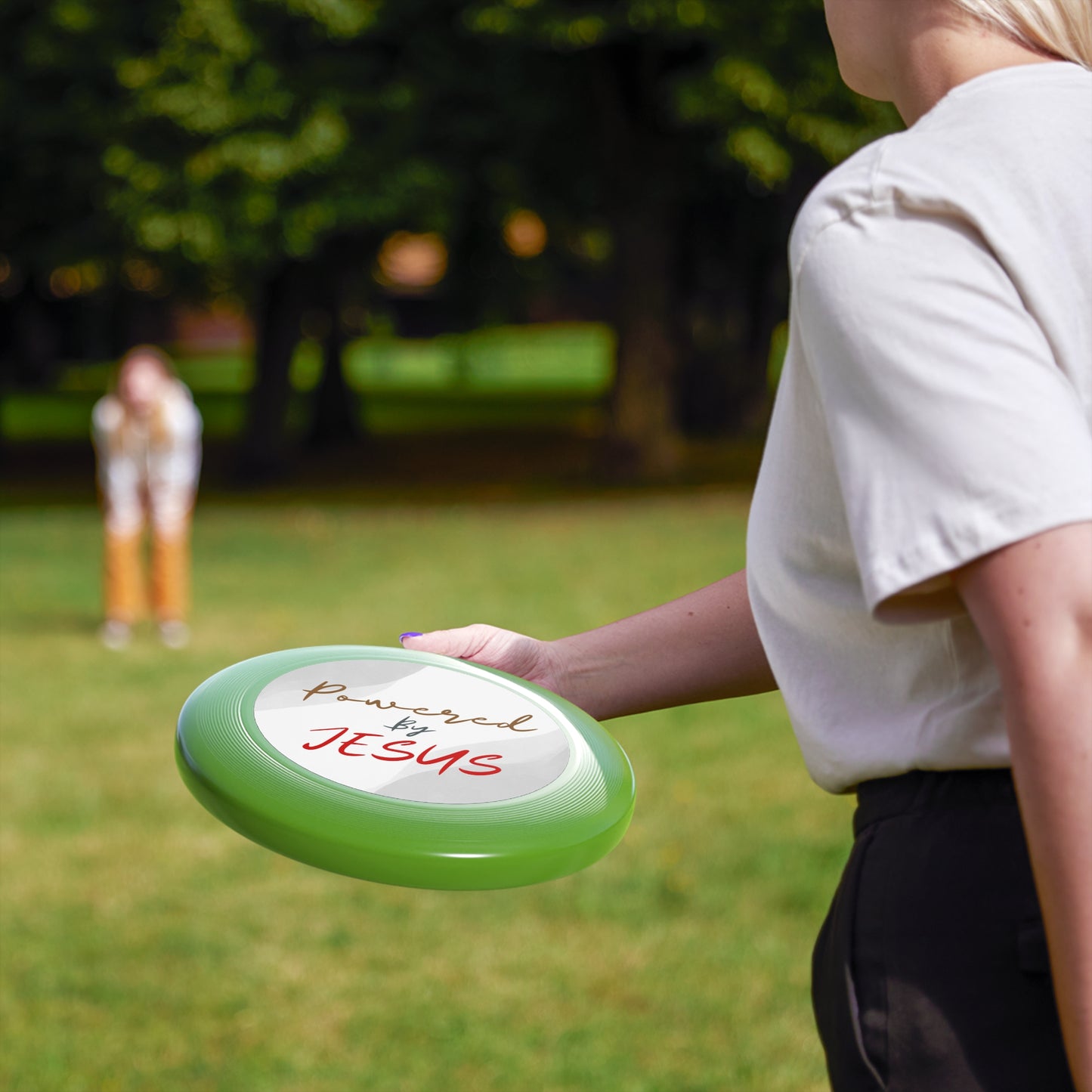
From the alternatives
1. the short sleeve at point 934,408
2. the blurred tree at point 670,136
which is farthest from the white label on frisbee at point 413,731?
the blurred tree at point 670,136

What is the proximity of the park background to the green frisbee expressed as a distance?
2597mm

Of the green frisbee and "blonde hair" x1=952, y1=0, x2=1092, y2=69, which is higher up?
"blonde hair" x1=952, y1=0, x2=1092, y2=69

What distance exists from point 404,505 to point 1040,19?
57.9 feet

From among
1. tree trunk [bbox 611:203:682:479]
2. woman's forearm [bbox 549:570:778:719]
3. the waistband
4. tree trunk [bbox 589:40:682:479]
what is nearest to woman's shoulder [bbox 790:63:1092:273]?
the waistband

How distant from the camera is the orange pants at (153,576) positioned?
9906 mm

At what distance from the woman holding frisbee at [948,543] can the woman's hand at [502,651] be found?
1.60 ft

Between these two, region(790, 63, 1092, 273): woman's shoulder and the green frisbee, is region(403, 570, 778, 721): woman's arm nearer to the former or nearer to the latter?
the green frisbee

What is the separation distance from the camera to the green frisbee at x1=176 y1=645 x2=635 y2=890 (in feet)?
4.66

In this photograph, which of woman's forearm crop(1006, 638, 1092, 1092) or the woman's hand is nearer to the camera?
woman's forearm crop(1006, 638, 1092, 1092)

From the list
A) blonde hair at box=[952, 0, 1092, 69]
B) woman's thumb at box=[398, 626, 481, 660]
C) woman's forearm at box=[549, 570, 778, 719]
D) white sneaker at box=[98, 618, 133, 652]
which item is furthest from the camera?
white sneaker at box=[98, 618, 133, 652]

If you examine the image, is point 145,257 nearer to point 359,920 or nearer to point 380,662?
point 359,920

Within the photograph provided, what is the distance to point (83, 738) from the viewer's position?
7.43 meters

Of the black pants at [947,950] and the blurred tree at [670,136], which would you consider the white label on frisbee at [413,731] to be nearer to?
the black pants at [947,950]

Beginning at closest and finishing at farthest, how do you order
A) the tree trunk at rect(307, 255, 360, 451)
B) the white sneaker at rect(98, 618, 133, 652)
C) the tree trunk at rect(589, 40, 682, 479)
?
the white sneaker at rect(98, 618, 133, 652) → the tree trunk at rect(589, 40, 682, 479) → the tree trunk at rect(307, 255, 360, 451)
